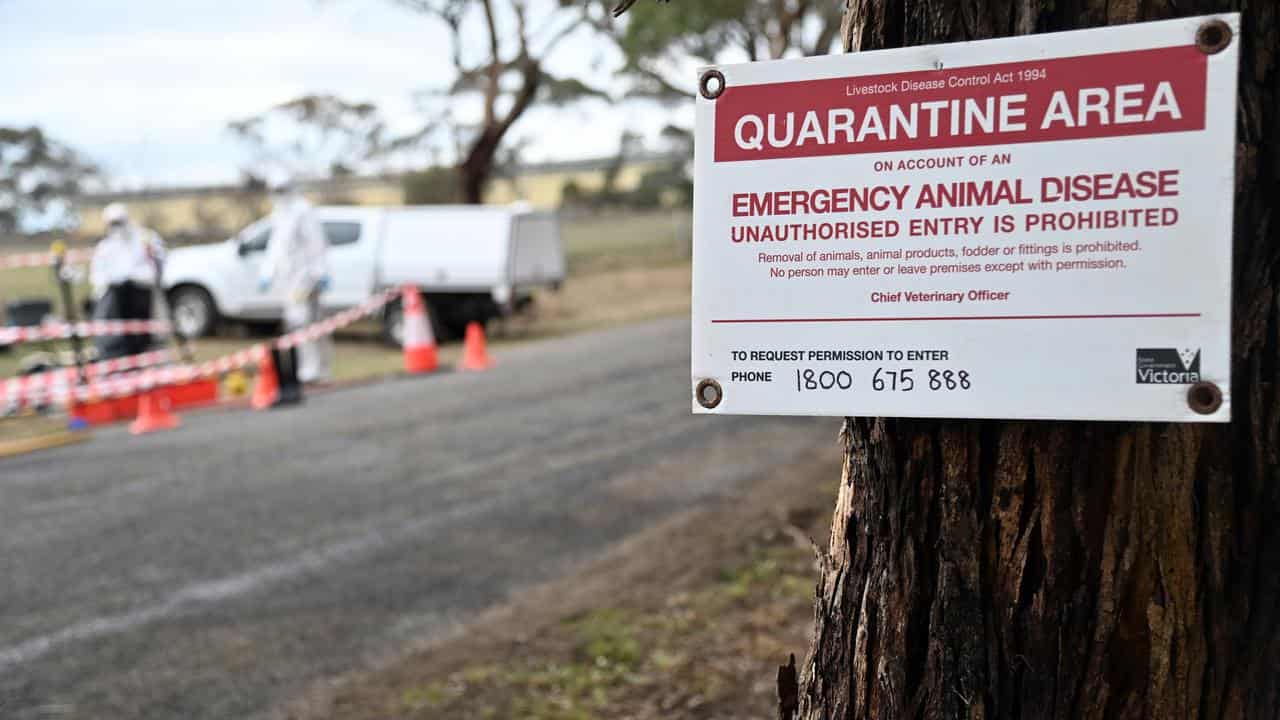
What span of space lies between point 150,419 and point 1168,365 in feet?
32.4

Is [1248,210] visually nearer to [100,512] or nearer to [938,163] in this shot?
[938,163]

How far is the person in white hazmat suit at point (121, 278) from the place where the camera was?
12.1 m

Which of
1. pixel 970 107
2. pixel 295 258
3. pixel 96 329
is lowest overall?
pixel 96 329

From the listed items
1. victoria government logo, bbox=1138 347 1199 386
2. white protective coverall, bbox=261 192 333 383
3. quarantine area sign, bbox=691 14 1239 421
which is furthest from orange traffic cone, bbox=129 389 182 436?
victoria government logo, bbox=1138 347 1199 386

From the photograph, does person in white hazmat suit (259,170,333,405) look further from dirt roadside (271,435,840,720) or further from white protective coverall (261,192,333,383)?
dirt roadside (271,435,840,720)

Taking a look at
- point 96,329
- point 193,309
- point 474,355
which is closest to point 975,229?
point 96,329

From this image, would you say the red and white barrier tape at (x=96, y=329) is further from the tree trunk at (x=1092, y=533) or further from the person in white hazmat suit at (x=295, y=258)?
the tree trunk at (x=1092, y=533)

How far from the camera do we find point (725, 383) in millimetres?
1772

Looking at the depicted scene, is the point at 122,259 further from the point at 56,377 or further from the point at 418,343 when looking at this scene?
the point at 418,343

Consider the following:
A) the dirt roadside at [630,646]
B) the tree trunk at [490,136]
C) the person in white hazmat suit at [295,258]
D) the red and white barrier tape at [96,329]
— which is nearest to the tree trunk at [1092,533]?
the dirt roadside at [630,646]

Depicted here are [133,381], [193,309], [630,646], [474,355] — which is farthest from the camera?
[193,309]

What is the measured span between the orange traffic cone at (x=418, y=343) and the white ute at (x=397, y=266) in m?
3.32

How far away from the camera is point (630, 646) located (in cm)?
445

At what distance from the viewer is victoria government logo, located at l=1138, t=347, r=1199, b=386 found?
152 cm
